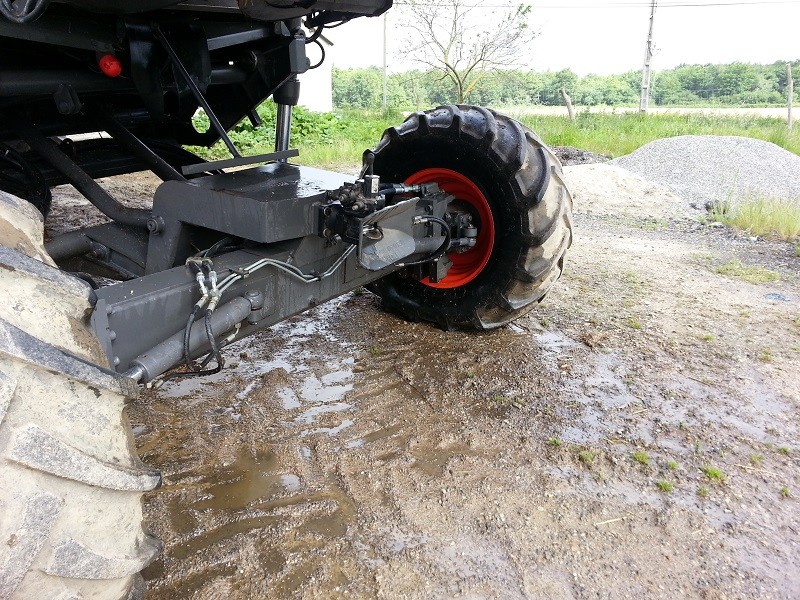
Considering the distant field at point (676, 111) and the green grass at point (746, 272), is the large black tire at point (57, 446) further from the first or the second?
the distant field at point (676, 111)

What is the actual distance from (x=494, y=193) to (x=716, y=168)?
24.5 feet

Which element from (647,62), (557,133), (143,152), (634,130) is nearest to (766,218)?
(143,152)

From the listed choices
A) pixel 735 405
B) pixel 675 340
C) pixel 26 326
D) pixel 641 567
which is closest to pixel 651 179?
pixel 675 340

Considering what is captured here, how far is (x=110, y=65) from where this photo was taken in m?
A: 2.54

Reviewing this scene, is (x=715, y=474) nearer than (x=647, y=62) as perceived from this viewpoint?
Yes

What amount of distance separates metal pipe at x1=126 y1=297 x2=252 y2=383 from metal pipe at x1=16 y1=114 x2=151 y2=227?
0.66m

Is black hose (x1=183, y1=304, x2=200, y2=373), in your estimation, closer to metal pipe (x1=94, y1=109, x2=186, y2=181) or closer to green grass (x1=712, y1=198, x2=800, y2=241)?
metal pipe (x1=94, y1=109, x2=186, y2=181)

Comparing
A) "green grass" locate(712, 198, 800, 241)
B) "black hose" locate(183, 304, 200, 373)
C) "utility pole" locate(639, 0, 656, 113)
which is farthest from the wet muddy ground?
"utility pole" locate(639, 0, 656, 113)

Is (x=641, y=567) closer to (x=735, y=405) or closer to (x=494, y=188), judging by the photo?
(x=735, y=405)

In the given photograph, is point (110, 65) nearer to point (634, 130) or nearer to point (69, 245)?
point (69, 245)

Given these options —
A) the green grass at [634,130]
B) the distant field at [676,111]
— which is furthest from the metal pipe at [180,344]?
the distant field at [676,111]

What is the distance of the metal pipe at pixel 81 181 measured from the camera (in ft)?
8.55

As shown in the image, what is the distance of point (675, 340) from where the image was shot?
384 cm

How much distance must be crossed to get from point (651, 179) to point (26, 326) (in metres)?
9.25
